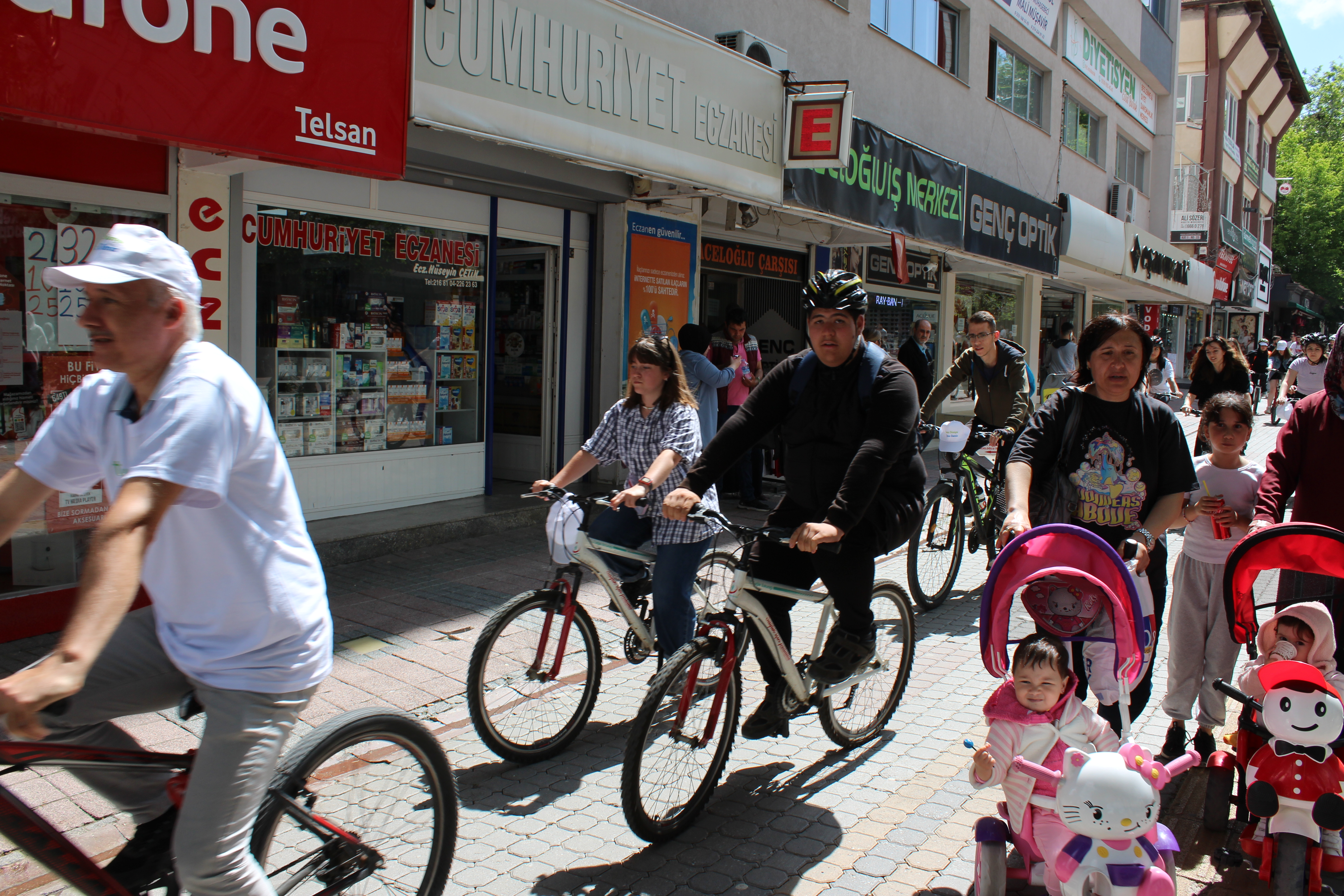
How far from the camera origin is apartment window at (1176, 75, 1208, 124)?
33906 mm

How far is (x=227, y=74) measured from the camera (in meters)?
5.25

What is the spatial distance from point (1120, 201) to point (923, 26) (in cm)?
1134

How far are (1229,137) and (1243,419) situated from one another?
3895cm

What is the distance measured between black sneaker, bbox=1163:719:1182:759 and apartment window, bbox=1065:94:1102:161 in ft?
62.4

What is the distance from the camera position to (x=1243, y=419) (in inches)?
164

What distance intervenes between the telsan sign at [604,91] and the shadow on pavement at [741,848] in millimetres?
4400

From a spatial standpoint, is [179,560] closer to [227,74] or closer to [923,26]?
[227,74]

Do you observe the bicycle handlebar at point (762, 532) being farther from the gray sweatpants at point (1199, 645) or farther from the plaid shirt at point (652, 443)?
the gray sweatpants at point (1199, 645)

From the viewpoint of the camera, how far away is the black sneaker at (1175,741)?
4242 millimetres

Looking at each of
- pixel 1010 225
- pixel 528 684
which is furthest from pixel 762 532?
pixel 1010 225

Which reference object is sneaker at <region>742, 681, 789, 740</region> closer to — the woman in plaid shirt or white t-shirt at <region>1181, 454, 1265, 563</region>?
the woman in plaid shirt

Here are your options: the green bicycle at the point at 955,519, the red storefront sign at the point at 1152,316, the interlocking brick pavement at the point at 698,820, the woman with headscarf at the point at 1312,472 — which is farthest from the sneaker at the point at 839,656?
the red storefront sign at the point at 1152,316

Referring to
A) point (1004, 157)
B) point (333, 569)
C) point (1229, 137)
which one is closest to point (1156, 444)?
point (333, 569)

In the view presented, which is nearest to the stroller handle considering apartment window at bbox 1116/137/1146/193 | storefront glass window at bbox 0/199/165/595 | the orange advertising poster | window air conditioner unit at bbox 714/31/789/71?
storefront glass window at bbox 0/199/165/595
